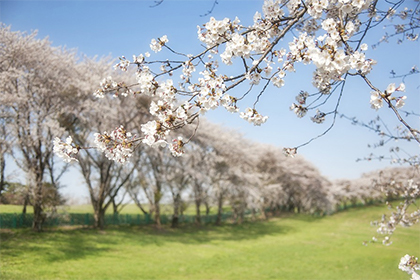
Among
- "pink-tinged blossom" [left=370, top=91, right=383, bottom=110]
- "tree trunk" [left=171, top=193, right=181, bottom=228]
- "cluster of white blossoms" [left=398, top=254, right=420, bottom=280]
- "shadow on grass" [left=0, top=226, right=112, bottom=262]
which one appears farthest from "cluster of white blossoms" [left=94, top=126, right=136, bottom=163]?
"tree trunk" [left=171, top=193, right=181, bottom=228]

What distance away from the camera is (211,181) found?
79.4 feet

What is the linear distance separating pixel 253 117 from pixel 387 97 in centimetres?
116

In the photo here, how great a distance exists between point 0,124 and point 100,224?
809 cm

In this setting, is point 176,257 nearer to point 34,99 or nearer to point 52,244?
point 52,244

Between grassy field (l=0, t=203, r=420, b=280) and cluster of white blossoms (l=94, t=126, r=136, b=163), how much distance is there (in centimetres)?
750

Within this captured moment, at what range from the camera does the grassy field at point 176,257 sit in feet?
32.5

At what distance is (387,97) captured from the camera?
7.77 feet

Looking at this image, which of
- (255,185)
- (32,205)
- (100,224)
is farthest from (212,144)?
(32,205)

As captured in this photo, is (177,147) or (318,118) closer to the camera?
(177,147)

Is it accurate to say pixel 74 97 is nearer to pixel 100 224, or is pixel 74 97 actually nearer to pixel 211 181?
pixel 100 224

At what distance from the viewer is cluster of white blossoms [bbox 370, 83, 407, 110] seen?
2357mm

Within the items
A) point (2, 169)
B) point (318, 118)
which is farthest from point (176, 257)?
point (318, 118)

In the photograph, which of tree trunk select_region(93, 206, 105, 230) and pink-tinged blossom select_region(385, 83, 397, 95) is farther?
tree trunk select_region(93, 206, 105, 230)

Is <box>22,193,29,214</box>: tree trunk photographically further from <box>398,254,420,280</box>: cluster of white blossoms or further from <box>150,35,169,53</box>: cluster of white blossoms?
<box>398,254,420,280</box>: cluster of white blossoms
